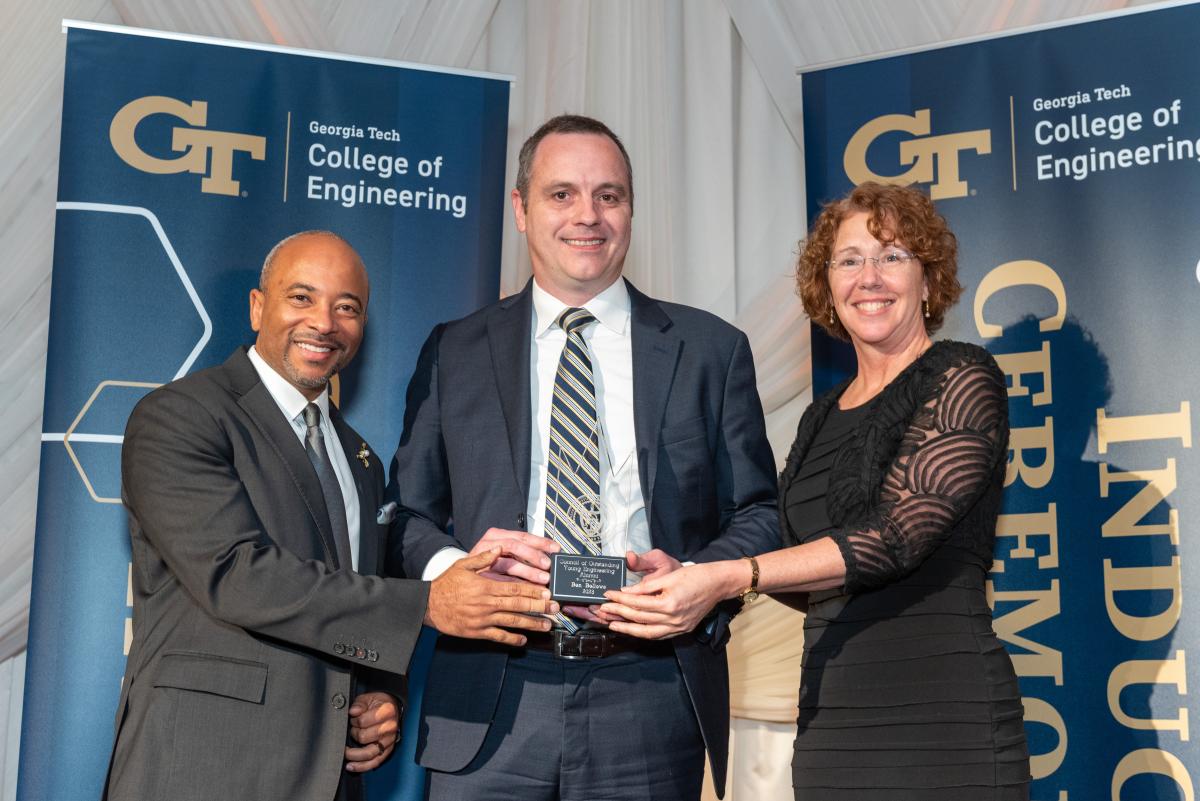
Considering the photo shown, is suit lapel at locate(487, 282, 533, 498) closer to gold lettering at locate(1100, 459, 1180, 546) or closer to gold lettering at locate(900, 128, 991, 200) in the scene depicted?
gold lettering at locate(900, 128, 991, 200)

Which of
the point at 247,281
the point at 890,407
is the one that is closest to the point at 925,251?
the point at 890,407

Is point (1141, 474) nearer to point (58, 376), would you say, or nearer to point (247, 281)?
point (247, 281)

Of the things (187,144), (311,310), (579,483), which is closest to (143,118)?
(187,144)

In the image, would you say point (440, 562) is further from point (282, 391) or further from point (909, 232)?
point (909, 232)

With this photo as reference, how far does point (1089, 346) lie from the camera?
3910 mm

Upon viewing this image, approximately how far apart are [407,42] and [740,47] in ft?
4.48

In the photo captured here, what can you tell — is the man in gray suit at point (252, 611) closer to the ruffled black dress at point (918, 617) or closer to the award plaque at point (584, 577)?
the award plaque at point (584, 577)

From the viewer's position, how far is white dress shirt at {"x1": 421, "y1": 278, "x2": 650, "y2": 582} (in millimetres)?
2846

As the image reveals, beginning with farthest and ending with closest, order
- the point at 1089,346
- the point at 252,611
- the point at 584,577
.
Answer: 1. the point at 1089,346
2. the point at 252,611
3. the point at 584,577

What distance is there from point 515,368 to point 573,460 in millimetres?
289

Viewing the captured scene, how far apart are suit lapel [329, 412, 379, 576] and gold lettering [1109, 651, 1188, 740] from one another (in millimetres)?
2237

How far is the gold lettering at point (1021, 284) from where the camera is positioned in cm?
397

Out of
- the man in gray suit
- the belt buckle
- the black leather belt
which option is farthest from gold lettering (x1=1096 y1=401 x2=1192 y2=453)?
the man in gray suit

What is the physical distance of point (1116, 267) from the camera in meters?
3.92
